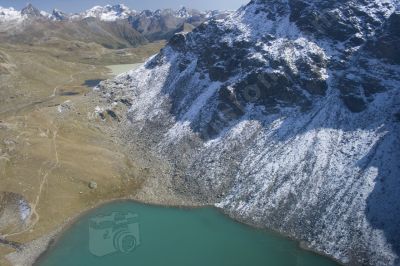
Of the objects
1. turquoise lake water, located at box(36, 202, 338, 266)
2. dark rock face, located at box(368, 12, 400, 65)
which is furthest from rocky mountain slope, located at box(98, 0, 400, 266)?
turquoise lake water, located at box(36, 202, 338, 266)

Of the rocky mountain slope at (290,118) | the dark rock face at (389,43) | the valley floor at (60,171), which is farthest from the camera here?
the dark rock face at (389,43)

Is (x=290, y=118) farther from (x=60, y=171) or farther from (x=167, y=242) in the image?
(x=60, y=171)

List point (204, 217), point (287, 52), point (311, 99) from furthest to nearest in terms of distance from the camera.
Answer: point (287, 52)
point (311, 99)
point (204, 217)

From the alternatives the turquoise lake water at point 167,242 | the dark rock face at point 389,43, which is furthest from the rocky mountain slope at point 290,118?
the turquoise lake water at point 167,242

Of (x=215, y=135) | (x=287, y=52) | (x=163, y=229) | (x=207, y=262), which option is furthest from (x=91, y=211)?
(x=287, y=52)

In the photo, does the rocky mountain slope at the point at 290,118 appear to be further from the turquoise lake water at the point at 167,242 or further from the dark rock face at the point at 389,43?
the turquoise lake water at the point at 167,242

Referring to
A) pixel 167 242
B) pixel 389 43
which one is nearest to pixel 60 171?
pixel 167 242

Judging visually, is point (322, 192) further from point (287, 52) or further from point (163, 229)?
point (287, 52)
